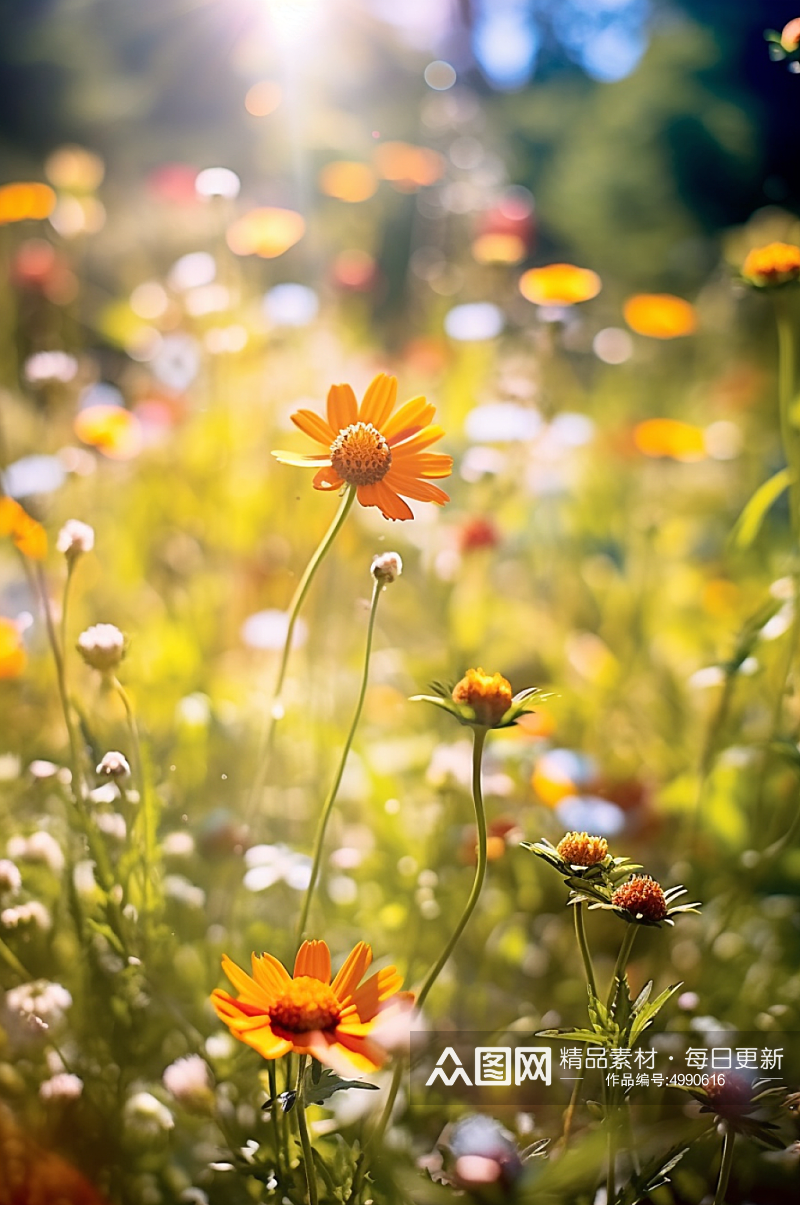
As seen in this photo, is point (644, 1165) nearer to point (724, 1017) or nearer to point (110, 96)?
point (724, 1017)

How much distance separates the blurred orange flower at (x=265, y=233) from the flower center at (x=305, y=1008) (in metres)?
0.70

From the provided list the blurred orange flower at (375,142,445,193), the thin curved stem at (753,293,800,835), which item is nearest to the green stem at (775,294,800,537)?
the thin curved stem at (753,293,800,835)

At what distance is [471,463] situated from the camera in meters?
0.86

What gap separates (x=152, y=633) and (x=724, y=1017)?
613 millimetres

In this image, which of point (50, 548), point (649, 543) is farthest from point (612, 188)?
point (50, 548)

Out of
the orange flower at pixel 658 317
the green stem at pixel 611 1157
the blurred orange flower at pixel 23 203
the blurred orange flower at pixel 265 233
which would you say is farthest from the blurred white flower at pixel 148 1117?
the orange flower at pixel 658 317

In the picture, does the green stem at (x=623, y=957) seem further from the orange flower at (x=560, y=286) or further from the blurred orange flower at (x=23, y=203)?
the blurred orange flower at (x=23, y=203)

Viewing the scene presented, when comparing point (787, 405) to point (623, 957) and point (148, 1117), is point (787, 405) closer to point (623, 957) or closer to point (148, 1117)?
point (623, 957)

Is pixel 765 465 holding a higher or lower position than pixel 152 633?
higher

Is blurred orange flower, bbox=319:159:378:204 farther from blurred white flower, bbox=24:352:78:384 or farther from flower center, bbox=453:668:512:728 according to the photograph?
flower center, bbox=453:668:512:728

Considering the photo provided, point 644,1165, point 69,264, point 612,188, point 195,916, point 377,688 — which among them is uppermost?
point 612,188

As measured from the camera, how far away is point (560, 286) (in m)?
0.93

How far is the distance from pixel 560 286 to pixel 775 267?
426 millimetres

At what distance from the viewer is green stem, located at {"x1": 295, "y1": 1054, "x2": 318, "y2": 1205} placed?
386mm
